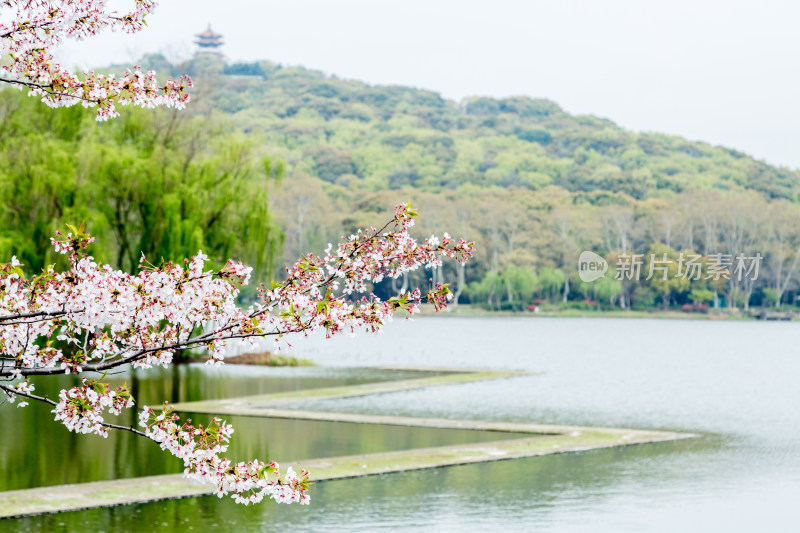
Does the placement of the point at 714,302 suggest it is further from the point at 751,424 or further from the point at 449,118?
the point at 449,118

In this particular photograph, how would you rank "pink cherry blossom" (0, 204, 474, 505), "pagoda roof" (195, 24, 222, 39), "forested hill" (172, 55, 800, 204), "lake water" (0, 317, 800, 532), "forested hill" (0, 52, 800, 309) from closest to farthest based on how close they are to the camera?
"pink cherry blossom" (0, 204, 474, 505)
"lake water" (0, 317, 800, 532)
"forested hill" (0, 52, 800, 309)
"forested hill" (172, 55, 800, 204)
"pagoda roof" (195, 24, 222, 39)

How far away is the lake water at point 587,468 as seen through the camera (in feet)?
34.6


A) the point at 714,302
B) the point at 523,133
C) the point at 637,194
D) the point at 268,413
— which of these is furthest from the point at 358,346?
the point at 523,133

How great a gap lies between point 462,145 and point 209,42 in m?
69.5

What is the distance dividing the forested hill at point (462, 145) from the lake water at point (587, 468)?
169 feet

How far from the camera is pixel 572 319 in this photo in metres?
72.3

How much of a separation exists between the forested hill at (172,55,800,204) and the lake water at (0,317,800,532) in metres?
51.5

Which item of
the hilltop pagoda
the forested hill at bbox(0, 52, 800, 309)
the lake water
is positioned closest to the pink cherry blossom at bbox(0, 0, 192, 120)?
the lake water

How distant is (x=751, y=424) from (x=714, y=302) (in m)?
55.0

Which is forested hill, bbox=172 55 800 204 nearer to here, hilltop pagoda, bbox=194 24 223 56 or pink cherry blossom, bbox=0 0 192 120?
hilltop pagoda, bbox=194 24 223 56

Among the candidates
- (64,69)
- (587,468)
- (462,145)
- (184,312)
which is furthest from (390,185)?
(184,312)

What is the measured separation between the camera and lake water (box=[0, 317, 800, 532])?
10555mm

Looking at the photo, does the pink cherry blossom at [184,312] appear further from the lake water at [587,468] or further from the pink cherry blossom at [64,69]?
the lake water at [587,468]

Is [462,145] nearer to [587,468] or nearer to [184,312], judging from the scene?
[587,468]
